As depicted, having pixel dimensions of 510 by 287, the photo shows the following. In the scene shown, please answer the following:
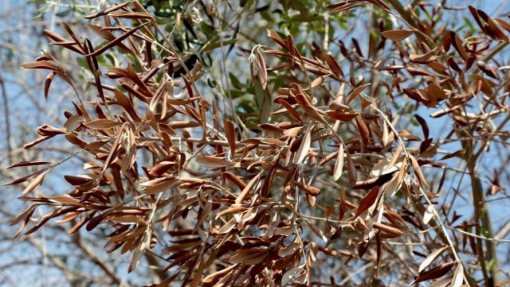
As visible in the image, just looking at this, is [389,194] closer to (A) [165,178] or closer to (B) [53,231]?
(A) [165,178]

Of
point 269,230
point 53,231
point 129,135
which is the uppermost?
point 129,135

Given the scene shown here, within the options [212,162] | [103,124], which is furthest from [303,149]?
[103,124]

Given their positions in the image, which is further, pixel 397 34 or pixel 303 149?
pixel 397 34

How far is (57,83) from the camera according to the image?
4.02 metres

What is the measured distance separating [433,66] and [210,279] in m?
0.54

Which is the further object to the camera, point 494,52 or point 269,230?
point 494,52

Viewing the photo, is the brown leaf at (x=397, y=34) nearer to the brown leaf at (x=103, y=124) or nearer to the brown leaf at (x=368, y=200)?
the brown leaf at (x=368, y=200)

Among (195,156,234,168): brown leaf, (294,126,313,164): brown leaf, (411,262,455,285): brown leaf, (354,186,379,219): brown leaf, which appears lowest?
(411,262,455,285): brown leaf

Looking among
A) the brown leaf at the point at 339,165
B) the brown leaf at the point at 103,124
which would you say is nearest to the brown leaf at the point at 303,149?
the brown leaf at the point at 339,165

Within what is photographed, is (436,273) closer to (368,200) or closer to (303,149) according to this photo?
(368,200)

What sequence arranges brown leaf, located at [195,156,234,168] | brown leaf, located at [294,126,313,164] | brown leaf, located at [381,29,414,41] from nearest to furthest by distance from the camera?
brown leaf, located at [294,126,313,164]
brown leaf, located at [195,156,234,168]
brown leaf, located at [381,29,414,41]

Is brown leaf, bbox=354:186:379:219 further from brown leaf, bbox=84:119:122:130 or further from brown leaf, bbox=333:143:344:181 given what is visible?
brown leaf, bbox=84:119:122:130

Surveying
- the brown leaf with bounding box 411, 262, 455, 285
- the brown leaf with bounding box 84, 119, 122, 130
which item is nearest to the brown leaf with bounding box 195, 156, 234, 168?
the brown leaf with bounding box 84, 119, 122, 130

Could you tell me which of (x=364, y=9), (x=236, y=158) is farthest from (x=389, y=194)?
(x=364, y=9)
